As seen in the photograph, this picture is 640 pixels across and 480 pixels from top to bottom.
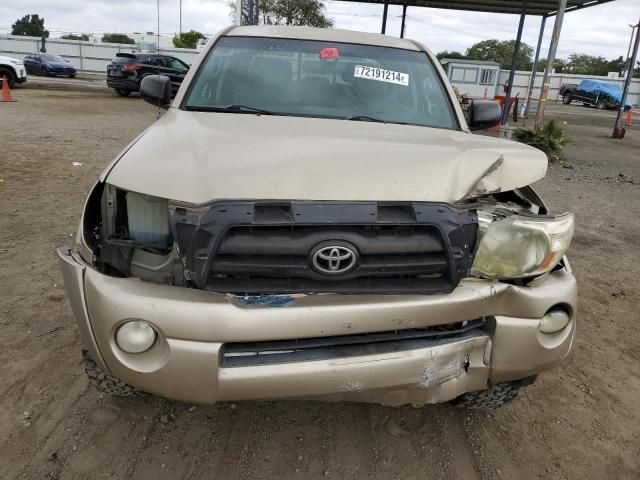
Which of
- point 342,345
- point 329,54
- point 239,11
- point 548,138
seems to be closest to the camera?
point 342,345

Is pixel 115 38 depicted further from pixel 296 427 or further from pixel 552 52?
pixel 296 427

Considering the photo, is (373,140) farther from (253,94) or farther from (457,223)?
(253,94)

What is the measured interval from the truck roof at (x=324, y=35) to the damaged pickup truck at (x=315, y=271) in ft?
4.98

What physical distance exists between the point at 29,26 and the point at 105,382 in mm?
89261

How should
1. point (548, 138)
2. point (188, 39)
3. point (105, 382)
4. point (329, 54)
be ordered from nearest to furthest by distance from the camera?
1. point (105, 382)
2. point (329, 54)
3. point (548, 138)
4. point (188, 39)

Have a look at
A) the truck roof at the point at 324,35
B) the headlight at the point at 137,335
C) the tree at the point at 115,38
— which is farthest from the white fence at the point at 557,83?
the tree at the point at 115,38

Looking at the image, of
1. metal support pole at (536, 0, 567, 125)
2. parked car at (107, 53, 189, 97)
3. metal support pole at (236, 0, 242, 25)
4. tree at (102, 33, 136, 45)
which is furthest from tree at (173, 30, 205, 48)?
metal support pole at (536, 0, 567, 125)

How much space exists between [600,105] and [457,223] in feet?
131

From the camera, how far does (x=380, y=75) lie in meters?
3.26

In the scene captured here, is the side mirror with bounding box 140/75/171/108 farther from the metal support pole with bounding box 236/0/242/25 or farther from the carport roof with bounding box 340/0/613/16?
the carport roof with bounding box 340/0/613/16

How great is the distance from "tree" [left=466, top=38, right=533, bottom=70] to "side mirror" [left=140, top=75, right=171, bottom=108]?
7630 centimetres

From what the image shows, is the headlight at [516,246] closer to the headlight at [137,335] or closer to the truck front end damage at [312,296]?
the truck front end damage at [312,296]

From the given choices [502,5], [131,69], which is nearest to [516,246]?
[502,5]

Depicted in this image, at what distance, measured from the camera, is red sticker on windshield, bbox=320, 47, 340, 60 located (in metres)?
3.36
